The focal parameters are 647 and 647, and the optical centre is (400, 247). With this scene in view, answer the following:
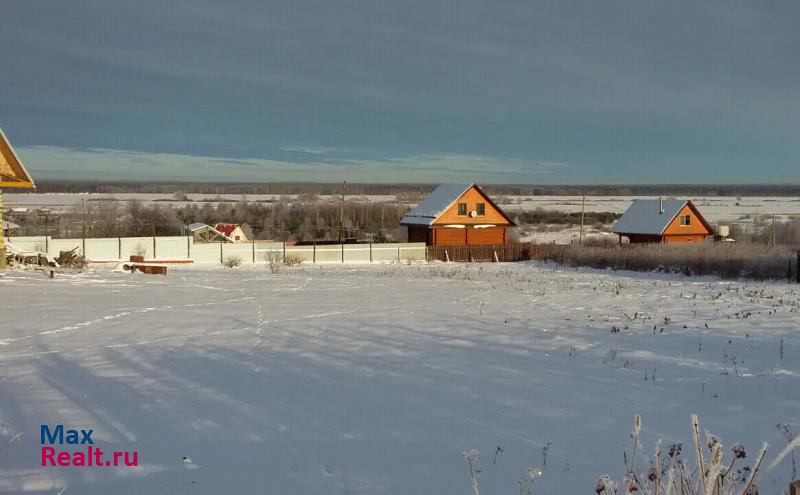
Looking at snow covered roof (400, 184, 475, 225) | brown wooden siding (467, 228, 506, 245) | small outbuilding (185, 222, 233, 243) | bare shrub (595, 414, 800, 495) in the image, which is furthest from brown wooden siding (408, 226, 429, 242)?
bare shrub (595, 414, 800, 495)

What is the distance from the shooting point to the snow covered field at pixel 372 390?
4.94m

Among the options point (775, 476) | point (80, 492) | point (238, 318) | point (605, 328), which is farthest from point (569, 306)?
point (80, 492)

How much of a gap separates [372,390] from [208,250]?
3068 centimetres

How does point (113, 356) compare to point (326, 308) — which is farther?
point (326, 308)

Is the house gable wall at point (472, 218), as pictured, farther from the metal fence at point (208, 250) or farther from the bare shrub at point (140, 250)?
the bare shrub at point (140, 250)

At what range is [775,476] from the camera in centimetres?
493

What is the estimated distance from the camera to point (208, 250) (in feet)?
118

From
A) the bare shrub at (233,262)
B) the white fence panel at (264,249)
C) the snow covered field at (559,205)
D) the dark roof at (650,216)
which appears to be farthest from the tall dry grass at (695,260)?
the snow covered field at (559,205)

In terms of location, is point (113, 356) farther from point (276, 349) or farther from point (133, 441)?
point (133, 441)

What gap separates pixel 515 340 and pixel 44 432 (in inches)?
255

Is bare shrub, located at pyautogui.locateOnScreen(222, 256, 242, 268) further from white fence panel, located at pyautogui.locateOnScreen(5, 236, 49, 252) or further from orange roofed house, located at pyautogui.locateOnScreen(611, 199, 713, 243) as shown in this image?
orange roofed house, located at pyautogui.locateOnScreen(611, 199, 713, 243)

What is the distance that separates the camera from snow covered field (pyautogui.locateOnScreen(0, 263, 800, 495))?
4938mm

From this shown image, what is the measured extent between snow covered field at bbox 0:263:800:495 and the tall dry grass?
42.6ft

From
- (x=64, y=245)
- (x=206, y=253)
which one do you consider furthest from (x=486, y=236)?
(x=64, y=245)
